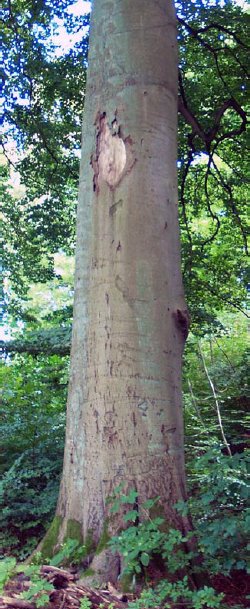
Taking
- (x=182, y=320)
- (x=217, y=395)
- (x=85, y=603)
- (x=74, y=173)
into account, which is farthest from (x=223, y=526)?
(x=74, y=173)

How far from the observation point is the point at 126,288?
297cm

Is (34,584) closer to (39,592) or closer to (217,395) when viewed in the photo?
(39,592)

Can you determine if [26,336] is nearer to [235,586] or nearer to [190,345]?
[190,345]

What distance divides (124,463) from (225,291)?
641 cm

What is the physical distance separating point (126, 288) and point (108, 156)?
2.92 ft

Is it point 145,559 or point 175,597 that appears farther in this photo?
point 145,559

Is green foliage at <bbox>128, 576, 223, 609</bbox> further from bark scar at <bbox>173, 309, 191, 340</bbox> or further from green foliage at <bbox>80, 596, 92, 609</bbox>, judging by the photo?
bark scar at <bbox>173, 309, 191, 340</bbox>

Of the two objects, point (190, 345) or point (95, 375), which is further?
point (190, 345)

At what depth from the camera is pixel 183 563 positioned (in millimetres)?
2465

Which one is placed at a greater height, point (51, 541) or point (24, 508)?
point (24, 508)

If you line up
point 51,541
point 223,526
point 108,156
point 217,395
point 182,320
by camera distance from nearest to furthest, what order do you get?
point 223,526 < point 51,541 < point 182,320 < point 108,156 < point 217,395

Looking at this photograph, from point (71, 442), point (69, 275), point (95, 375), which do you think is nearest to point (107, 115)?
point (95, 375)

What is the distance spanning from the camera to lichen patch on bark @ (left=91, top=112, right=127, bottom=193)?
3.21 metres

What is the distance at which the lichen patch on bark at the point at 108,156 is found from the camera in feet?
10.5
